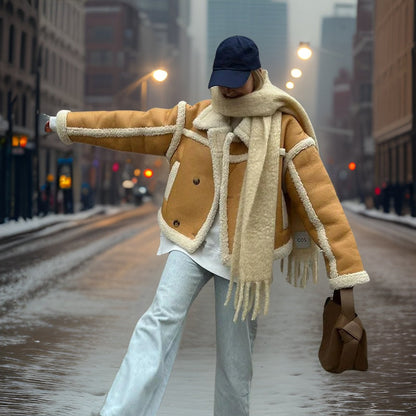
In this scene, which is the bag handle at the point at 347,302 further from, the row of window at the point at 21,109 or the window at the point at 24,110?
the window at the point at 24,110

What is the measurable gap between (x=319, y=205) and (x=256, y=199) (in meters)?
0.26

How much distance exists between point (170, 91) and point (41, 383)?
603ft

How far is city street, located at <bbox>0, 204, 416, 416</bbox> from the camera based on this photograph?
264 inches

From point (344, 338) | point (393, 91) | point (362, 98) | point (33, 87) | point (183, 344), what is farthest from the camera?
point (362, 98)

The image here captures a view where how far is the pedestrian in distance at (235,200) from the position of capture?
4809 millimetres

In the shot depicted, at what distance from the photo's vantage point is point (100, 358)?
8320 mm

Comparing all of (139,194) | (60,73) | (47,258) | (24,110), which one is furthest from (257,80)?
(60,73)

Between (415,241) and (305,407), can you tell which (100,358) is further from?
(415,241)

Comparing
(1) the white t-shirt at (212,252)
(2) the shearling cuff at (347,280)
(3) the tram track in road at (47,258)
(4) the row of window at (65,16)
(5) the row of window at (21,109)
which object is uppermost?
(4) the row of window at (65,16)

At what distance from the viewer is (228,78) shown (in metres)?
4.78

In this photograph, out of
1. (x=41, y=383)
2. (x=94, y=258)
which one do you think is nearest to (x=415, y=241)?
(x=94, y=258)

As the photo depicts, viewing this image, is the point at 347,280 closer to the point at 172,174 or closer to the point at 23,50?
the point at 172,174

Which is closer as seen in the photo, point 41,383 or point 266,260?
point 266,260

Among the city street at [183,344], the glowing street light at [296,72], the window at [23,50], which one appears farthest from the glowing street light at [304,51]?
the city street at [183,344]
